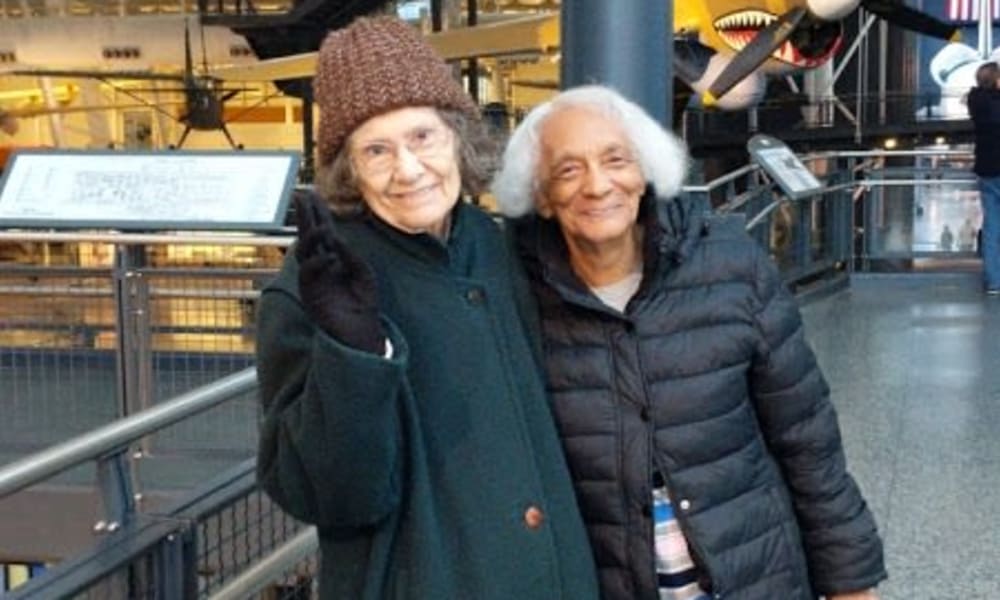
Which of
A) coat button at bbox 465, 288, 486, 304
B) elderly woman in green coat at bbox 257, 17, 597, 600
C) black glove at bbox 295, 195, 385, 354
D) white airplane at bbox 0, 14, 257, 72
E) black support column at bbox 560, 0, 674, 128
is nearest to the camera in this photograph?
black glove at bbox 295, 195, 385, 354

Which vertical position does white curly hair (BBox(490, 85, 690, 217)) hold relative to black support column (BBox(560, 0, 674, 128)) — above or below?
below

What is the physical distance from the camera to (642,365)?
83.5 inches

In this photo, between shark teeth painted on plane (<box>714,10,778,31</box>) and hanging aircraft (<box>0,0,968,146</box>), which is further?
→ shark teeth painted on plane (<box>714,10,778,31</box>)

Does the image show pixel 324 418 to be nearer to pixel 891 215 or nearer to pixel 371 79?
pixel 371 79

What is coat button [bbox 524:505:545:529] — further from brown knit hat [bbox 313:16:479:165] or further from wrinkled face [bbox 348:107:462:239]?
brown knit hat [bbox 313:16:479:165]

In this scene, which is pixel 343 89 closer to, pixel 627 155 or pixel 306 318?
pixel 306 318

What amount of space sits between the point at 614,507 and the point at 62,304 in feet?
17.0

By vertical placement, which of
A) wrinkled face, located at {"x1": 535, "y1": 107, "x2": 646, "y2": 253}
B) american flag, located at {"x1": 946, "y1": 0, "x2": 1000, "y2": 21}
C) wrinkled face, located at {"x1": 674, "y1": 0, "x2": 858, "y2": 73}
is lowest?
wrinkled face, located at {"x1": 535, "y1": 107, "x2": 646, "y2": 253}

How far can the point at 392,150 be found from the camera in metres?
1.87

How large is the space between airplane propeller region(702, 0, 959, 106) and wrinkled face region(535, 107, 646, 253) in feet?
41.9

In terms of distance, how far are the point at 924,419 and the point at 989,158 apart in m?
4.47

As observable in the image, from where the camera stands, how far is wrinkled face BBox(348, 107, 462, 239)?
1863 millimetres

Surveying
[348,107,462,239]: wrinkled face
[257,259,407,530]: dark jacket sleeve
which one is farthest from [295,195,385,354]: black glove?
[348,107,462,239]: wrinkled face

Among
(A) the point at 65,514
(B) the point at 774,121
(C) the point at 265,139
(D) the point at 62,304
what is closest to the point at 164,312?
(D) the point at 62,304
